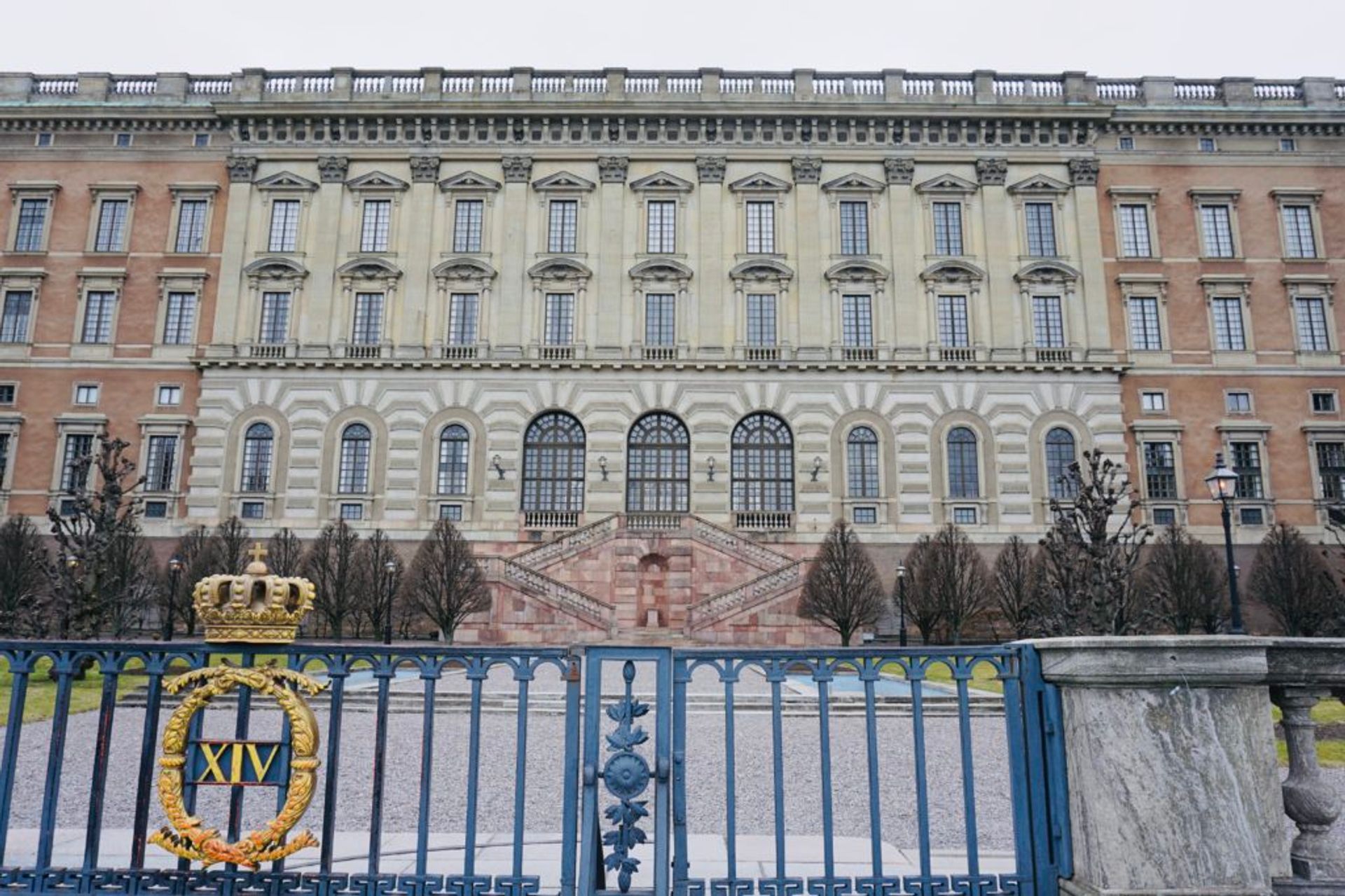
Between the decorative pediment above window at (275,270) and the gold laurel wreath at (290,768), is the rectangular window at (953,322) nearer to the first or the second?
the decorative pediment above window at (275,270)

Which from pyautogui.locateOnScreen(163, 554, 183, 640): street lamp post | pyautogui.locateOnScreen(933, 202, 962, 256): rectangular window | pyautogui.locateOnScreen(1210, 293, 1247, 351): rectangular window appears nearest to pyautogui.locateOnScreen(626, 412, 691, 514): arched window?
pyautogui.locateOnScreen(933, 202, 962, 256): rectangular window

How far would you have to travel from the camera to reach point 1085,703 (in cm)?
489

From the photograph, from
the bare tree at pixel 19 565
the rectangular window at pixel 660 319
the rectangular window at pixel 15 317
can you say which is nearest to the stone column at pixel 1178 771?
the bare tree at pixel 19 565

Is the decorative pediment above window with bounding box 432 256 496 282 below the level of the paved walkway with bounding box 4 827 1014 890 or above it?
above

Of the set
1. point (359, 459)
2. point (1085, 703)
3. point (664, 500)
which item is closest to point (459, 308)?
point (359, 459)

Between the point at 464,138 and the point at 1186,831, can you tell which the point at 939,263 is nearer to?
the point at 464,138

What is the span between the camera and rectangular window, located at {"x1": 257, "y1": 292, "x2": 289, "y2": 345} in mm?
40562

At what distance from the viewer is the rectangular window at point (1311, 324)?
40.7 m

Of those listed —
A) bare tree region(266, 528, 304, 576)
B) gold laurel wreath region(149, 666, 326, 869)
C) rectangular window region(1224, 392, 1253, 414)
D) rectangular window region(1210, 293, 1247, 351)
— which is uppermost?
rectangular window region(1210, 293, 1247, 351)

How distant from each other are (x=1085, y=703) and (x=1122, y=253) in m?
42.0

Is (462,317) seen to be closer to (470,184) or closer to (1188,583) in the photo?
(470,184)

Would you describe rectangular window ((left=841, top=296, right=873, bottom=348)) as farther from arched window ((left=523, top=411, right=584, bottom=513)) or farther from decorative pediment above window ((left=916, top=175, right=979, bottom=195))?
arched window ((left=523, top=411, right=584, bottom=513))

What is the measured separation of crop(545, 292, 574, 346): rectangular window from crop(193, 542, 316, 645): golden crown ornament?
1411 inches

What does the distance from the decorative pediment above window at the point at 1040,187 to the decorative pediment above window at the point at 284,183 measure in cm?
3133
